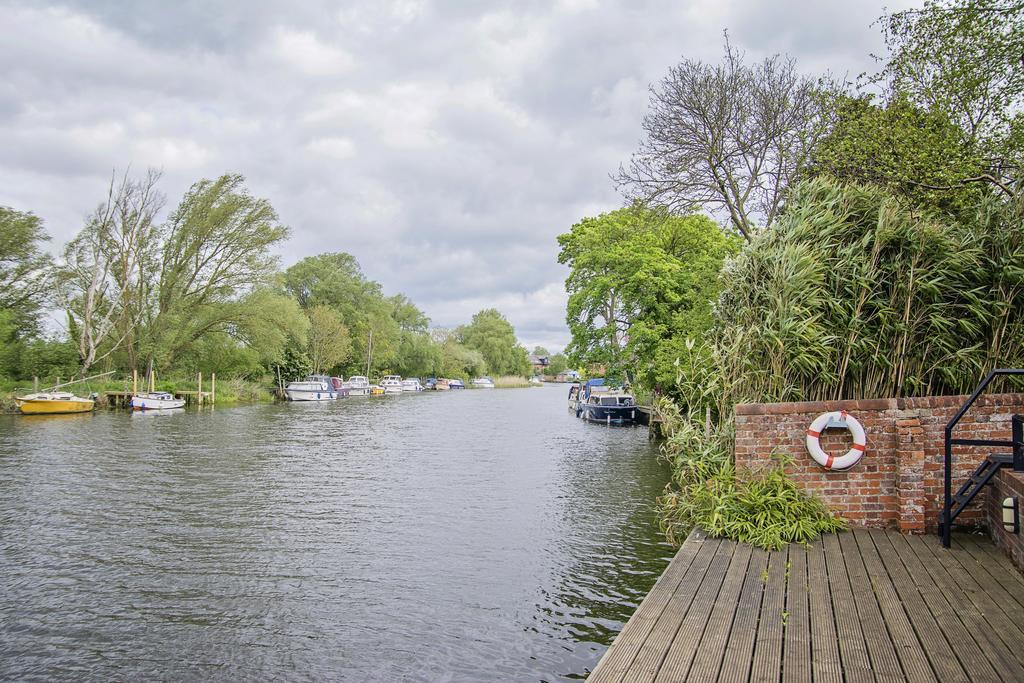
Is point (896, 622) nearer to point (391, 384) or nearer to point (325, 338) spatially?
point (325, 338)

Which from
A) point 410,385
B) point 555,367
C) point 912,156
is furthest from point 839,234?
point 555,367

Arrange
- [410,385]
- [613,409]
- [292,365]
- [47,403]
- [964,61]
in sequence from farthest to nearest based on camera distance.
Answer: [410,385]
[292,365]
[613,409]
[47,403]
[964,61]

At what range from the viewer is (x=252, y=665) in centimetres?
533

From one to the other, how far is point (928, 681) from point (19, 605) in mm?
7478

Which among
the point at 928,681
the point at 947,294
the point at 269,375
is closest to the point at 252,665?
the point at 928,681

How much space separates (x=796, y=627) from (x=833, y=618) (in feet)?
0.88

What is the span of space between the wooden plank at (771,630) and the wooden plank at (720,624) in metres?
0.15

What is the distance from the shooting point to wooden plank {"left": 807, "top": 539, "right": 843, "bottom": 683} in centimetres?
307

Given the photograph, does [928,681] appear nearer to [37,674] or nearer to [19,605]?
[37,674]

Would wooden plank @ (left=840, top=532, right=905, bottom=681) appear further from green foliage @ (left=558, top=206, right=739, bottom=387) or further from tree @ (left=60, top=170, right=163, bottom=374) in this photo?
tree @ (left=60, top=170, right=163, bottom=374)

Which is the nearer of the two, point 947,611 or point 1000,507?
point 947,611

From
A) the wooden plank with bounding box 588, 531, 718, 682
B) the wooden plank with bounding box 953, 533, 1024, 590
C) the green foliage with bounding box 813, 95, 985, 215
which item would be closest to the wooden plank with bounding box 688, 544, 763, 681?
the wooden plank with bounding box 588, 531, 718, 682

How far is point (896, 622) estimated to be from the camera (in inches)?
143

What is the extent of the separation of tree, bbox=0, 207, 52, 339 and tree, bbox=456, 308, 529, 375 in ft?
214
